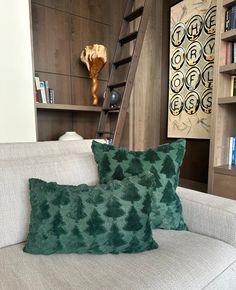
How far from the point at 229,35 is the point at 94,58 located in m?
1.41

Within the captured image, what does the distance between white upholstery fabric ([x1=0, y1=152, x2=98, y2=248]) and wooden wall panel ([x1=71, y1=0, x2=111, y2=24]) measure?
7.72 ft

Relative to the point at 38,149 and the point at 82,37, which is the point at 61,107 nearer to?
the point at 82,37

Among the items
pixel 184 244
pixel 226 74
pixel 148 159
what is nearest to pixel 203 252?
pixel 184 244

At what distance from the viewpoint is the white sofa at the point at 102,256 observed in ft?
2.25

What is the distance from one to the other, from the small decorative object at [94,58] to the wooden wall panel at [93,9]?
44 centimetres

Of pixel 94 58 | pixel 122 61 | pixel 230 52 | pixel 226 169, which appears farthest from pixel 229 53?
pixel 94 58

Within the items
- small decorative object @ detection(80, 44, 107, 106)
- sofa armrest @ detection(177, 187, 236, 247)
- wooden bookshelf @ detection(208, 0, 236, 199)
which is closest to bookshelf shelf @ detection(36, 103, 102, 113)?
small decorative object @ detection(80, 44, 107, 106)

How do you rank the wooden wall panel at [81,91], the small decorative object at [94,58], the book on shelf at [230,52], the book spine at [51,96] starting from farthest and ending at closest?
1. the wooden wall panel at [81,91]
2. the small decorative object at [94,58]
3. the book spine at [51,96]
4. the book on shelf at [230,52]

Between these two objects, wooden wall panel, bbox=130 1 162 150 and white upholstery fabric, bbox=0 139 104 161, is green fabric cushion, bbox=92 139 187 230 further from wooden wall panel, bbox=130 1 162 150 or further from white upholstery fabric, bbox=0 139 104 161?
wooden wall panel, bbox=130 1 162 150

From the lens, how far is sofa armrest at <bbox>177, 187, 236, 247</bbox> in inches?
36.0

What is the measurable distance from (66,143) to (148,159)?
1.71ft

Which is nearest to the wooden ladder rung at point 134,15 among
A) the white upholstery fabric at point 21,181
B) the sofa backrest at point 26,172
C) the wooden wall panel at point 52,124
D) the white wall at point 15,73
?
the white wall at point 15,73

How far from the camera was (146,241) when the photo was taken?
0.83 m

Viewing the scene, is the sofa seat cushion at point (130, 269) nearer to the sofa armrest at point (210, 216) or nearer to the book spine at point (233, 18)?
the sofa armrest at point (210, 216)
